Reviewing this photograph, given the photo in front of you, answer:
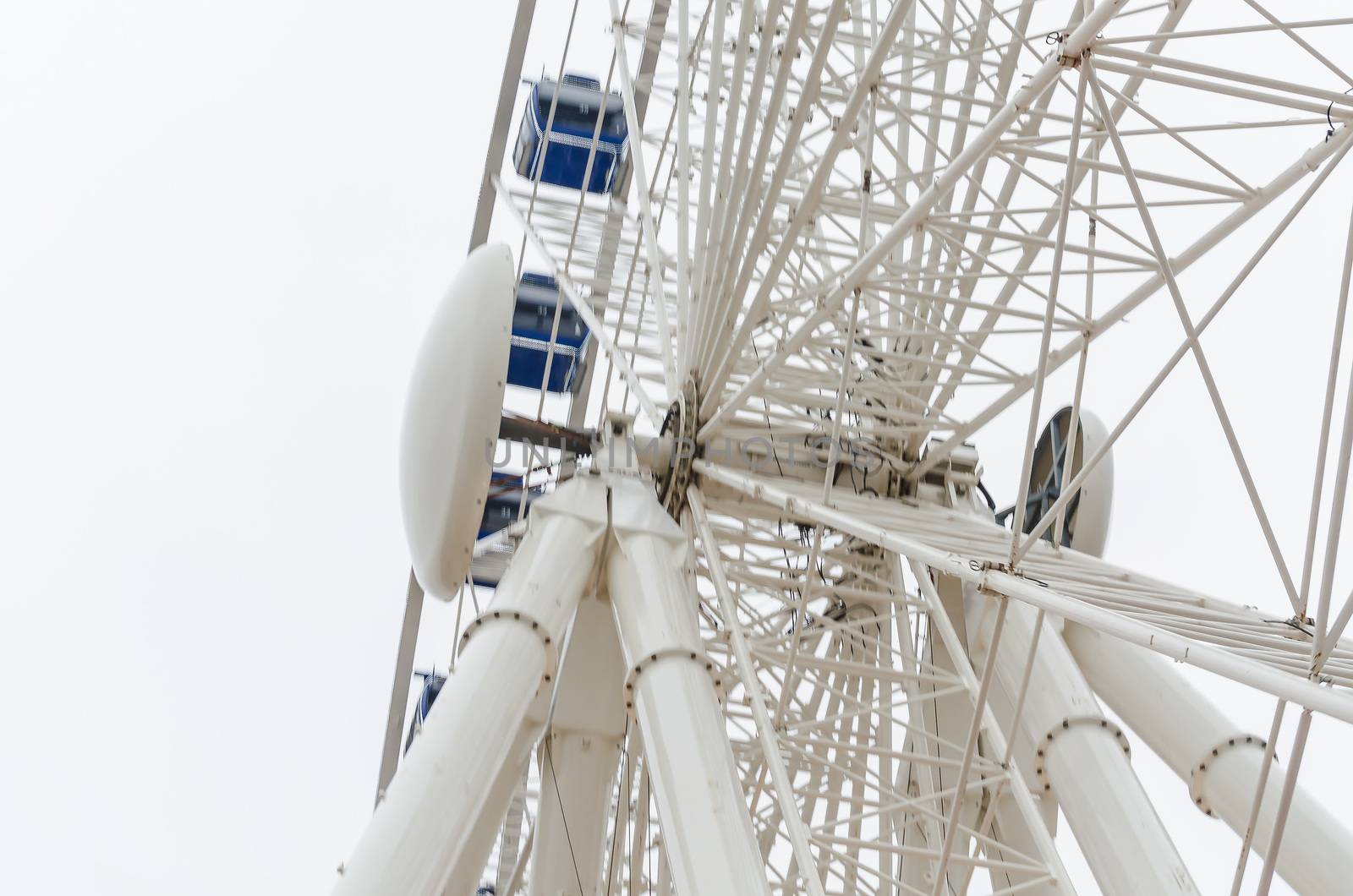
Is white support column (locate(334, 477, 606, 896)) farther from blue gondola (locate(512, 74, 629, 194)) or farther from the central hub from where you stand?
blue gondola (locate(512, 74, 629, 194))

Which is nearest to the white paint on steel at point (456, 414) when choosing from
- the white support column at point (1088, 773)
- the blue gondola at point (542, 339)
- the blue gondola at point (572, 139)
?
the white support column at point (1088, 773)

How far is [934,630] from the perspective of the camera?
37.9ft

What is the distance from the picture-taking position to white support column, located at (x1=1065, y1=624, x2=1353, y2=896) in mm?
8211

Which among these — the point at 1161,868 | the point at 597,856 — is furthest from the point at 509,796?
the point at 1161,868

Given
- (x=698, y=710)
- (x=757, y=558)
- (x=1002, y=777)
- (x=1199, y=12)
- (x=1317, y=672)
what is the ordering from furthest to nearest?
(x=1199, y=12) < (x=757, y=558) < (x=1002, y=777) < (x=698, y=710) < (x=1317, y=672)

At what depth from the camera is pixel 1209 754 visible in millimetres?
9266

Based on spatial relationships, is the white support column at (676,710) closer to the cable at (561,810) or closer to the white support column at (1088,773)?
the cable at (561,810)

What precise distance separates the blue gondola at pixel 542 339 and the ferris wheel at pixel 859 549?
3.79m

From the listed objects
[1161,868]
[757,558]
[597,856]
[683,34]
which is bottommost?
[597,856]

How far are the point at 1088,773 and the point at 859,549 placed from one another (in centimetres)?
344

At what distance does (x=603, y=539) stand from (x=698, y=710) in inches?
85.4

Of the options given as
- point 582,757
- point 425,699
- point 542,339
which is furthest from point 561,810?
point 542,339

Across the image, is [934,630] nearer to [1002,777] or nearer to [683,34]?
[1002,777]

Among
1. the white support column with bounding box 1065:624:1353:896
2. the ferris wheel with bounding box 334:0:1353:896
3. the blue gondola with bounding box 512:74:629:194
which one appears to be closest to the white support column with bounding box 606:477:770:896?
the ferris wheel with bounding box 334:0:1353:896
